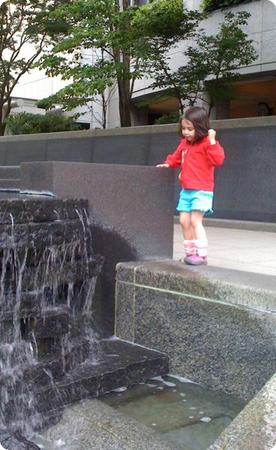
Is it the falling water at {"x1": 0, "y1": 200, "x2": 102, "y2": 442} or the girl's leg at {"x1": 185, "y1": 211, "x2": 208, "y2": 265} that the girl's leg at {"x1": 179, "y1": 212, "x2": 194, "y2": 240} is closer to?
the girl's leg at {"x1": 185, "y1": 211, "x2": 208, "y2": 265}

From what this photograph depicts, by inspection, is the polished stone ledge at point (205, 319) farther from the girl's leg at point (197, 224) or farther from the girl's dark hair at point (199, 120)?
the girl's dark hair at point (199, 120)

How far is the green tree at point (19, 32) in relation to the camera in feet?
61.0

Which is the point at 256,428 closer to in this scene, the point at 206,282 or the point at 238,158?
the point at 206,282

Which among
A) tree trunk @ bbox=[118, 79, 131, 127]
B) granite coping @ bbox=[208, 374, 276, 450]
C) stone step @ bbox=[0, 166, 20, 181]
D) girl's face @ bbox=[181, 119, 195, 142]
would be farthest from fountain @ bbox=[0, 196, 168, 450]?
tree trunk @ bbox=[118, 79, 131, 127]

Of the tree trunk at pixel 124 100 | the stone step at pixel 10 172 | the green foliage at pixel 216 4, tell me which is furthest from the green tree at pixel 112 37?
the green foliage at pixel 216 4

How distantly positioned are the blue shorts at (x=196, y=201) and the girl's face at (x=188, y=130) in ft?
1.51

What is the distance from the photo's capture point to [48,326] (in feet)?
14.4

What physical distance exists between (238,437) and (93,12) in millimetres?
10571

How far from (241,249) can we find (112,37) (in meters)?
6.16

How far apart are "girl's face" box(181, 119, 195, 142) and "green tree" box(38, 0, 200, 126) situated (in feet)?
22.3

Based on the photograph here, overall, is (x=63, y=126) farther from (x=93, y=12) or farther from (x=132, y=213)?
(x=132, y=213)

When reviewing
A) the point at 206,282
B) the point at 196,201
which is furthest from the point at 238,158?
the point at 206,282

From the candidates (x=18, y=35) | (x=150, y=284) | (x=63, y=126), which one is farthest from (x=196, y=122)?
(x=18, y=35)

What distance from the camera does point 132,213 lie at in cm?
526
